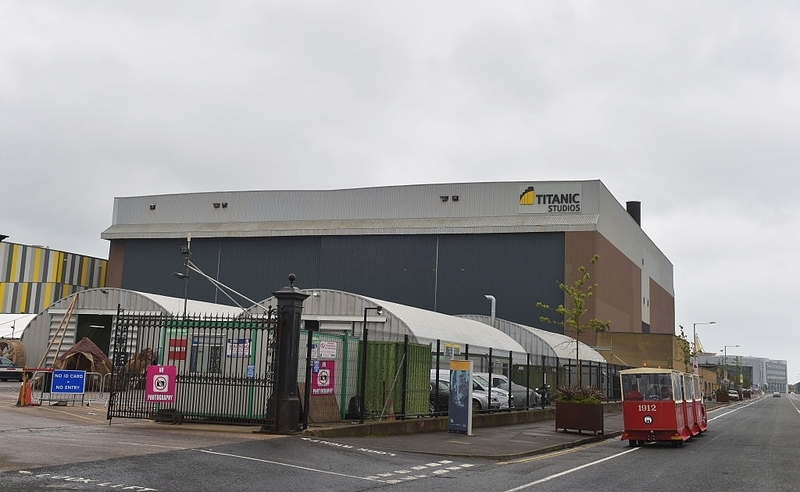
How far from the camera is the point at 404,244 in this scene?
63344mm

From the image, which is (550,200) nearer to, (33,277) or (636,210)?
(636,210)

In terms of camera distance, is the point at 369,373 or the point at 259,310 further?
the point at 259,310

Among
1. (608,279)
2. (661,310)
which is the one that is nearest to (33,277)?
(608,279)

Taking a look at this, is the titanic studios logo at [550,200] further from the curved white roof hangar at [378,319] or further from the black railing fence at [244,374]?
the black railing fence at [244,374]

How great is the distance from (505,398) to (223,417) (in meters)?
14.4

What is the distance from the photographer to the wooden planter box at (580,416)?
2552 cm

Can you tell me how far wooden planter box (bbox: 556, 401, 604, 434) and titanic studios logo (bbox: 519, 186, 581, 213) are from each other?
36685 mm

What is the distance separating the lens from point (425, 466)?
15.4 meters

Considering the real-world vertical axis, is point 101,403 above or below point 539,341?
below

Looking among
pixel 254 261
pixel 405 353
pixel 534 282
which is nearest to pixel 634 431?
pixel 405 353

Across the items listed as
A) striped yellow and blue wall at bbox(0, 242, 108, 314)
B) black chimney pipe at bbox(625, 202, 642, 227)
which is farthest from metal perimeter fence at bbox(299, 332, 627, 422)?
black chimney pipe at bbox(625, 202, 642, 227)

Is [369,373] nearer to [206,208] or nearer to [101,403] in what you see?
[101,403]

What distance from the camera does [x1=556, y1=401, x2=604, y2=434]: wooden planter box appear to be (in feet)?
83.7

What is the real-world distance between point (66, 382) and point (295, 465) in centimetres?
1383
